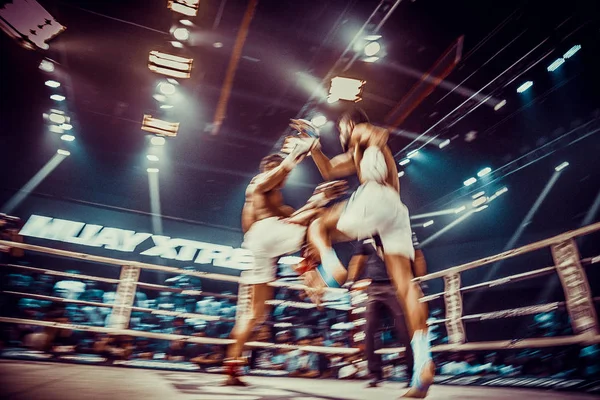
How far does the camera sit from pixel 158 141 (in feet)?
25.2

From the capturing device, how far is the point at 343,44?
17.2 ft

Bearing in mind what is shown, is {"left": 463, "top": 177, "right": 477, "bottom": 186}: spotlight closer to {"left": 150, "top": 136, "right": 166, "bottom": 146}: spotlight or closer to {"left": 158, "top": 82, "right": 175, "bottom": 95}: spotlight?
{"left": 158, "top": 82, "right": 175, "bottom": 95}: spotlight

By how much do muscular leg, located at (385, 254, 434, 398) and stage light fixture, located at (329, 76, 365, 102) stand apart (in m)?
4.81

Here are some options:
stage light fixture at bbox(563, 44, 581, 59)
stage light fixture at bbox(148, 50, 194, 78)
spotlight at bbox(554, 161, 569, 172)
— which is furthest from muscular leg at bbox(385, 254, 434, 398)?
spotlight at bbox(554, 161, 569, 172)

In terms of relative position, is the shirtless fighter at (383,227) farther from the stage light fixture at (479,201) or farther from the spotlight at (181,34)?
the stage light fixture at (479,201)

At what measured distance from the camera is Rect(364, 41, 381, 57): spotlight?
5.21m

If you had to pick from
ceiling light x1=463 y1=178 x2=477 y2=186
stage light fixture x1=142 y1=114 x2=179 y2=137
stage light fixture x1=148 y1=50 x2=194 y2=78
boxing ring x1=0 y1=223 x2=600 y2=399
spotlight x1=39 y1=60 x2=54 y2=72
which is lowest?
boxing ring x1=0 y1=223 x2=600 y2=399

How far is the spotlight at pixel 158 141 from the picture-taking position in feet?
24.9

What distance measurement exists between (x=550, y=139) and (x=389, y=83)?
12.7ft

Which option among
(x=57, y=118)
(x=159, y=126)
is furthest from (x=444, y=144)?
(x=57, y=118)

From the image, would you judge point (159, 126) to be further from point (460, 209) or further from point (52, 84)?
point (460, 209)

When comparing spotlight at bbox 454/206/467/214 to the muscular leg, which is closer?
the muscular leg

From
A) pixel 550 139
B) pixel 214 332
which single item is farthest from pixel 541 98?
pixel 214 332

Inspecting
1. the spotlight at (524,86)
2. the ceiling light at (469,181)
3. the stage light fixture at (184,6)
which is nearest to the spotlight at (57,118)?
the stage light fixture at (184,6)
